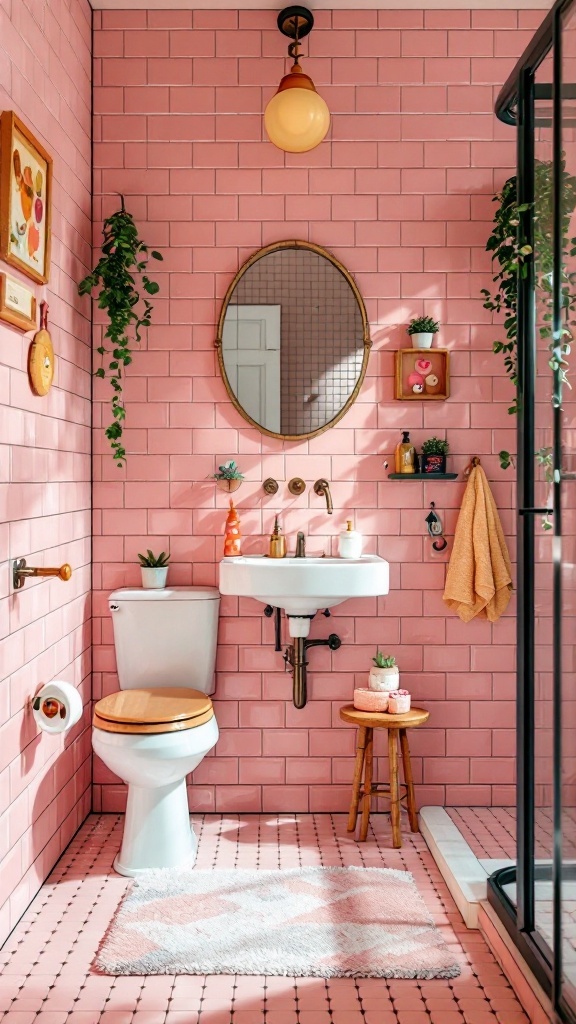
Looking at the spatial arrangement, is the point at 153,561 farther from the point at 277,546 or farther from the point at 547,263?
the point at 547,263

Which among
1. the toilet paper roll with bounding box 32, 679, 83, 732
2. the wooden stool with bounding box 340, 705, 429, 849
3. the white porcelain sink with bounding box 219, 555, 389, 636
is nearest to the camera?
the toilet paper roll with bounding box 32, 679, 83, 732

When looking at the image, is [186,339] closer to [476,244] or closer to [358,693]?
[476,244]

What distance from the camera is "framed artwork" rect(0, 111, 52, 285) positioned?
209cm

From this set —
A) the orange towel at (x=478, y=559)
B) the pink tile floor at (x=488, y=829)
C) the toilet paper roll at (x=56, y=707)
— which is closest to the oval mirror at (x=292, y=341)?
the orange towel at (x=478, y=559)

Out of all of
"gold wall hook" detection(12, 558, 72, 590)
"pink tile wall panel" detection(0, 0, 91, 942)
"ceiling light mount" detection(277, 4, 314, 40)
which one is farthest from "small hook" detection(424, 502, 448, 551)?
"ceiling light mount" detection(277, 4, 314, 40)

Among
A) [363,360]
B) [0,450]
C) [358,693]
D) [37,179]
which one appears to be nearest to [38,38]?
[37,179]

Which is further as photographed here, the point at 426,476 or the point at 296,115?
the point at 426,476

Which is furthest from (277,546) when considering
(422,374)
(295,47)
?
(295,47)

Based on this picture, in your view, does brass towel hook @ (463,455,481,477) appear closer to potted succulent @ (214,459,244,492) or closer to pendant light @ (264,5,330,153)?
potted succulent @ (214,459,244,492)

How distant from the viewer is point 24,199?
2.25m

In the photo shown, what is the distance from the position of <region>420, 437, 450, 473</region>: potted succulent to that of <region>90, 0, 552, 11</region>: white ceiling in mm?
1637

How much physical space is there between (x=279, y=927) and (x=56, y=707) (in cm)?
88

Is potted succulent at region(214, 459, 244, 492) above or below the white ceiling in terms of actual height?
below

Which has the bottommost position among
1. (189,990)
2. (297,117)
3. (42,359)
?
(189,990)
